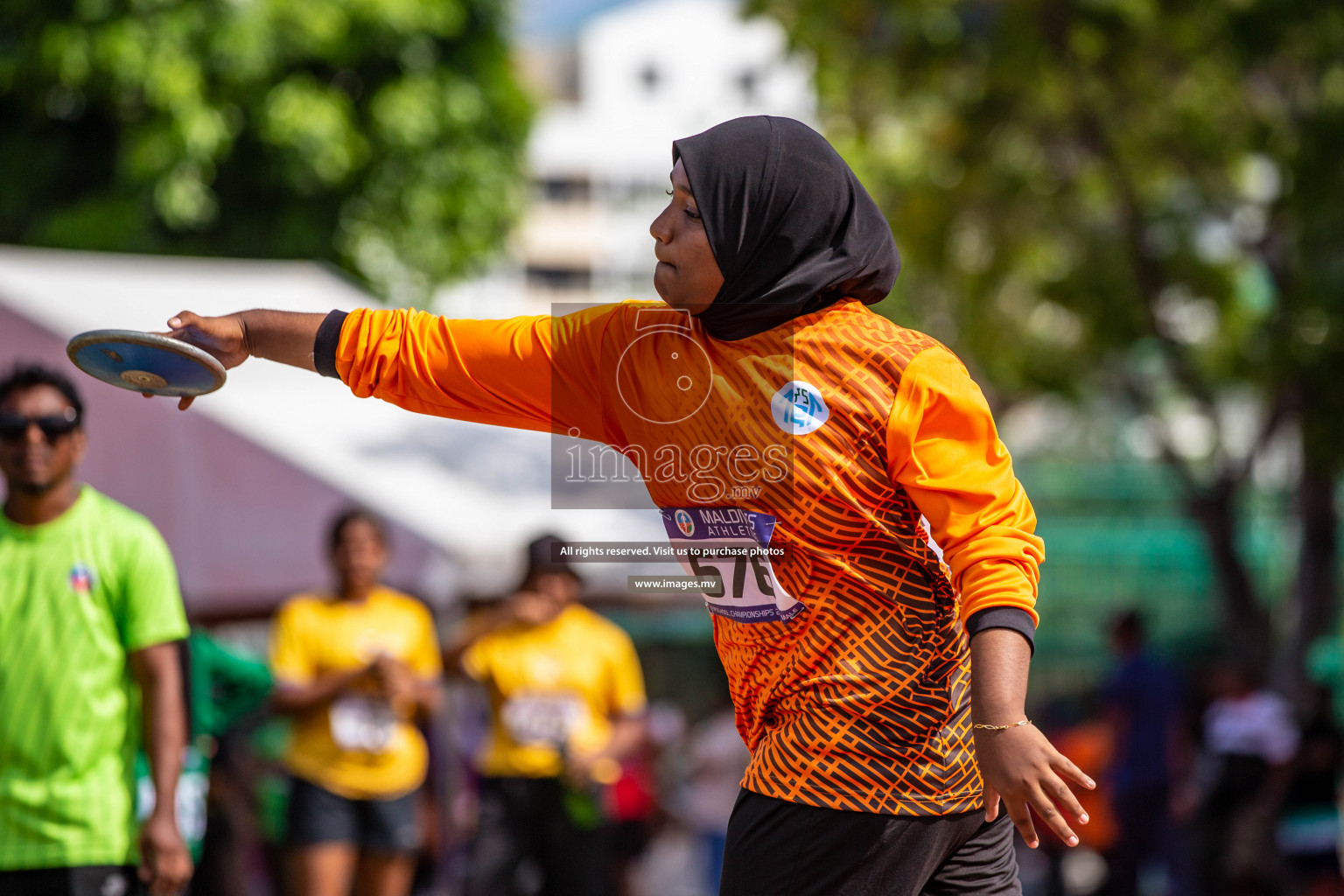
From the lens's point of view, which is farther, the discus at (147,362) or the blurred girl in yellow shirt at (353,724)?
the blurred girl in yellow shirt at (353,724)

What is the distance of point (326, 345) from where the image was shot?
2.46 meters

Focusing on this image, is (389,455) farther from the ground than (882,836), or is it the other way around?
(389,455)

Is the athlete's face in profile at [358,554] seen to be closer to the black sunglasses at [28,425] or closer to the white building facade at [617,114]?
the black sunglasses at [28,425]

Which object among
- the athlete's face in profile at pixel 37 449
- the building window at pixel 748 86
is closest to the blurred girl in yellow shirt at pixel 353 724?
the athlete's face in profile at pixel 37 449

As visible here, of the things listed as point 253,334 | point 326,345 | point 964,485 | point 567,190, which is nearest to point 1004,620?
point 964,485

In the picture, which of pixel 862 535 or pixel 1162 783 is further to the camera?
pixel 1162 783

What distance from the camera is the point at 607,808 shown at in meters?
6.70

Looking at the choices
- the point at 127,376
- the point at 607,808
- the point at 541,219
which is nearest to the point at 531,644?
the point at 607,808

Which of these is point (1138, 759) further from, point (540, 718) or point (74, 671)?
point (74, 671)

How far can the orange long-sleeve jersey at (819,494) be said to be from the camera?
7.42 ft

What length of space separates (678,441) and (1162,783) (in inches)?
307

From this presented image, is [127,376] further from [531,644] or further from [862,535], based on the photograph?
[531,644]

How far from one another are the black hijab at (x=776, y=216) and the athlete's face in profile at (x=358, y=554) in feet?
13.4

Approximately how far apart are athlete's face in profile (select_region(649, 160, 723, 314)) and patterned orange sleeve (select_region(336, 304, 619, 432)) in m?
0.17
